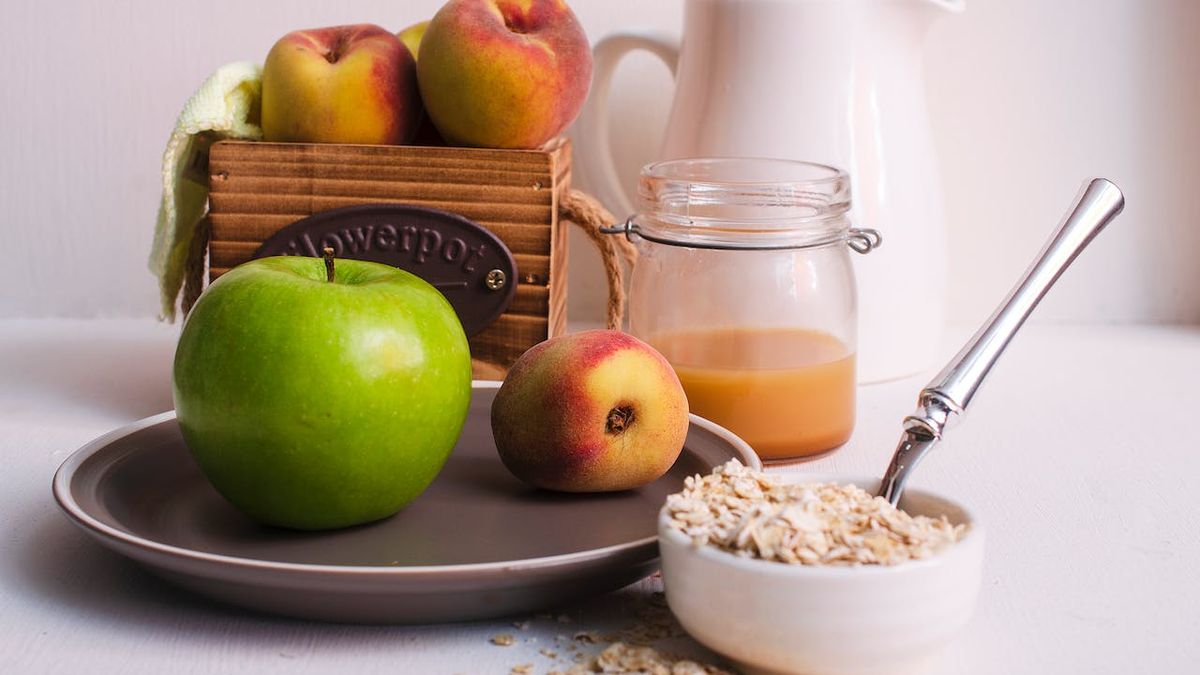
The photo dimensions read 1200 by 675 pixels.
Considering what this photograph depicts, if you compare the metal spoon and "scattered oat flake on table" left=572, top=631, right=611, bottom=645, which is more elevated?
the metal spoon

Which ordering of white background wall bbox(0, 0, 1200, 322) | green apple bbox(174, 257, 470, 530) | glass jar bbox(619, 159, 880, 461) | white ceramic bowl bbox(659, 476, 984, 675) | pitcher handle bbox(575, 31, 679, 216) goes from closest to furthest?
white ceramic bowl bbox(659, 476, 984, 675) → green apple bbox(174, 257, 470, 530) → glass jar bbox(619, 159, 880, 461) → pitcher handle bbox(575, 31, 679, 216) → white background wall bbox(0, 0, 1200, 322)

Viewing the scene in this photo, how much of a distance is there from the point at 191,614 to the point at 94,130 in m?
0.74

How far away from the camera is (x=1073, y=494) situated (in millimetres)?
761

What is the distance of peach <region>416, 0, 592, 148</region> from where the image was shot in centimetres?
85

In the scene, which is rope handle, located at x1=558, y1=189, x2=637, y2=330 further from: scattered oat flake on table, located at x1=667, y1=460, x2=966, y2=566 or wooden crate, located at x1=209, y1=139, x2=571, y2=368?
scattered oat flake on table, located at x1=667, y1=460, x2=966, y2=566

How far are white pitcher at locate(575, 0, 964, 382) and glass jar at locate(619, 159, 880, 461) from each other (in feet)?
0.41

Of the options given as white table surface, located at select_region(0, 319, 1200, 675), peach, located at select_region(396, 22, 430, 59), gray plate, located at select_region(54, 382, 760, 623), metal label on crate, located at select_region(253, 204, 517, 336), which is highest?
peach, located at select_region(396, 22, 430, 59)

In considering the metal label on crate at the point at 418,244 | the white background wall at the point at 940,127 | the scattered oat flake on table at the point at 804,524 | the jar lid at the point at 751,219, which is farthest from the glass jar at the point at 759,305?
the white background wall at the point at 940,127

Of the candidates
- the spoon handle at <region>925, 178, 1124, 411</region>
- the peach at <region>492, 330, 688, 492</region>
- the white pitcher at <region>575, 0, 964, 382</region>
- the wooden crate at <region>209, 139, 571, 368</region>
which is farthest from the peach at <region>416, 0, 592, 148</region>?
the spoon handle at <region>925, 178, 1124, 411</region>

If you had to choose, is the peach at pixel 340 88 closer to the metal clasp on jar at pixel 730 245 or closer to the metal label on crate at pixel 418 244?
the metal label on crate at pixel 418 244

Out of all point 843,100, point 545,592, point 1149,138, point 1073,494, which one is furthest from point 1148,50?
point 545,592

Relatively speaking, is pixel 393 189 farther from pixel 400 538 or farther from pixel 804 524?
pixel 804 524

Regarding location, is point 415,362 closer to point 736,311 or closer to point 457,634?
point 457,634

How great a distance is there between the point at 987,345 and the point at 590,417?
→ 0.67ft
